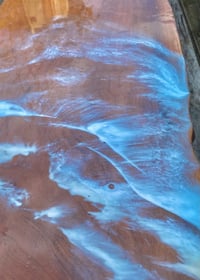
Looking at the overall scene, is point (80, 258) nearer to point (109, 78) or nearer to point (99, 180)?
point (99, 180)

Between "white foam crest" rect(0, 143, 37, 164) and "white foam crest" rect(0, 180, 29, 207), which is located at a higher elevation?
"white foam crest" rect(0, 143, 37, 164)

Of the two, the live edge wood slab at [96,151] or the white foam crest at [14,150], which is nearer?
the live edge wood slab at [96,151]

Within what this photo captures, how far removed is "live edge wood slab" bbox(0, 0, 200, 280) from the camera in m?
0.80

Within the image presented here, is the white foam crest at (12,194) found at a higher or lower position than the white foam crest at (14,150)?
lower

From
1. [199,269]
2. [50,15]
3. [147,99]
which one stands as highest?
[50,15]

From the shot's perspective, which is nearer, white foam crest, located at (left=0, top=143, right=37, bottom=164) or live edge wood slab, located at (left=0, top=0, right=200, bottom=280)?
live edge wood slab, located at (left=0, top=0, right=200, bottom=280)

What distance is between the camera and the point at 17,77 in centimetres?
111

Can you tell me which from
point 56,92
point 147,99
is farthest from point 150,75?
point 56,92

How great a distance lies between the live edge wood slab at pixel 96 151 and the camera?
801 millimetres

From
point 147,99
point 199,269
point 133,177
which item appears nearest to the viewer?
point 199,269

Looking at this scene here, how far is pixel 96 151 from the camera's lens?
94 cm

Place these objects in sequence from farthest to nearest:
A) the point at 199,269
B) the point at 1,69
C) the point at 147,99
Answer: the point at 1,69, the point at 147,99, the point at 199,269

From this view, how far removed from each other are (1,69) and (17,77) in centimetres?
6

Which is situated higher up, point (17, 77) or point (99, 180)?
point (17, 77)
